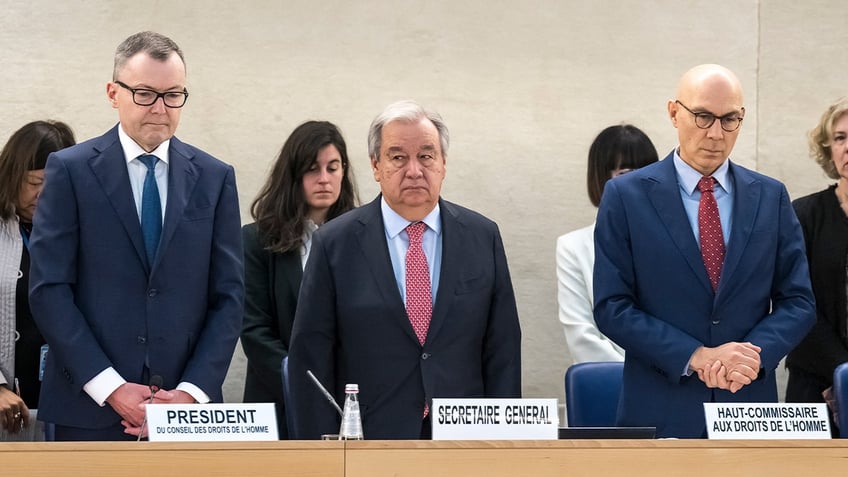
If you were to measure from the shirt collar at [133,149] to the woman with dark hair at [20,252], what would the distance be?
0.70 meters

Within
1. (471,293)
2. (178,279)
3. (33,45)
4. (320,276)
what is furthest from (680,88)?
(33,45)

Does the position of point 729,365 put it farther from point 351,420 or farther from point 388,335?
point 351,420

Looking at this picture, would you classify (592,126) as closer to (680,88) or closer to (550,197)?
(550,197)

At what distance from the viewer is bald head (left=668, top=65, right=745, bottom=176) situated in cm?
317

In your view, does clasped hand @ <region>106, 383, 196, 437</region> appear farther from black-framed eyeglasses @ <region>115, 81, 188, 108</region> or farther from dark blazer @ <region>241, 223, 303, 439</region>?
dark blazer @ <region>241, 223, 303, 439</region>

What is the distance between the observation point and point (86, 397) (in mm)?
2947

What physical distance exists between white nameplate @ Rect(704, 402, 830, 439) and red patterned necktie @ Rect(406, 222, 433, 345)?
0.79 m

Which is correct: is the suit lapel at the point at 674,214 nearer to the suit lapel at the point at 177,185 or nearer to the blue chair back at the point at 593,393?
the blue chair back at the point at 593,393

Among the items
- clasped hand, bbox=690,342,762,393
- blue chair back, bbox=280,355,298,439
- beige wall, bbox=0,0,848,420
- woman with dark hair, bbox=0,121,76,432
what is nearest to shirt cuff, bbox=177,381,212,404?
blue chair back, bbox=280,355,298,439

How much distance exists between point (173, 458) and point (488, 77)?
8.85 feet

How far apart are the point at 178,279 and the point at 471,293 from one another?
2.33ft

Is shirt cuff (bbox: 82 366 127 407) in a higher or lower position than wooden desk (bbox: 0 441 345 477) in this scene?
higher

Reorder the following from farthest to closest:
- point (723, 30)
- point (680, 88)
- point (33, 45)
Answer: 1. point (723, 30)
2. point (33, 45)
3. point (680, 88)

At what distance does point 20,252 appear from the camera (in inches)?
145
